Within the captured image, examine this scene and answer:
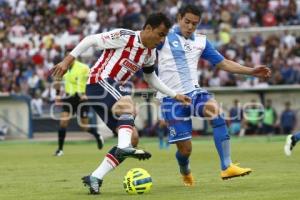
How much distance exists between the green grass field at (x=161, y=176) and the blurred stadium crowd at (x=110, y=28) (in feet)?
30.0

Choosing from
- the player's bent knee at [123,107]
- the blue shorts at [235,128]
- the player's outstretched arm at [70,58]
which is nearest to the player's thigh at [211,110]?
the player's bent knee at [123,107]

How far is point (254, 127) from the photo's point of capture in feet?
99.9

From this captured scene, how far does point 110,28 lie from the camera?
3672 cm

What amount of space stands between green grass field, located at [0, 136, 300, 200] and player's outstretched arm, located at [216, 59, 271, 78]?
5.15 feet

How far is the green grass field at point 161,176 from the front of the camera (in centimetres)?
1094

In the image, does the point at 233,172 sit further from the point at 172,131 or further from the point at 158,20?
the point at 158,20

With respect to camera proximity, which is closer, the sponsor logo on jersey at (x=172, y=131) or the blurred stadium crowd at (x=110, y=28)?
the sponsor logo on jersey at (x=172, y=131)

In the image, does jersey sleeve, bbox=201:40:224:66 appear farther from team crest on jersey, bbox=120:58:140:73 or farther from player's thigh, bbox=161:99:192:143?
team crest on jersey, bbox=120:58:140:73

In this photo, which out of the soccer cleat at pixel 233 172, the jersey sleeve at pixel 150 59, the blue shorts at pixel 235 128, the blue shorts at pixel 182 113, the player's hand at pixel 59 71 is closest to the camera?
the player's hand at pixel 59 71

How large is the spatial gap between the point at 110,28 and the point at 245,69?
24.4 metres

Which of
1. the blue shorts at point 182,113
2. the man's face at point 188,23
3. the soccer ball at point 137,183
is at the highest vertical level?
the man's face at point 188,23

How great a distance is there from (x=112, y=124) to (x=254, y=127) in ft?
64.1

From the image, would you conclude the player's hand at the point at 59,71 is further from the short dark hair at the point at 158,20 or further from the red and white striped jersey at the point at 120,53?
the short dark hair at the point at 158,20

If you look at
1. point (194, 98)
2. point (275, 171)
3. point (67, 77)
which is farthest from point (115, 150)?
point (67, 77)
